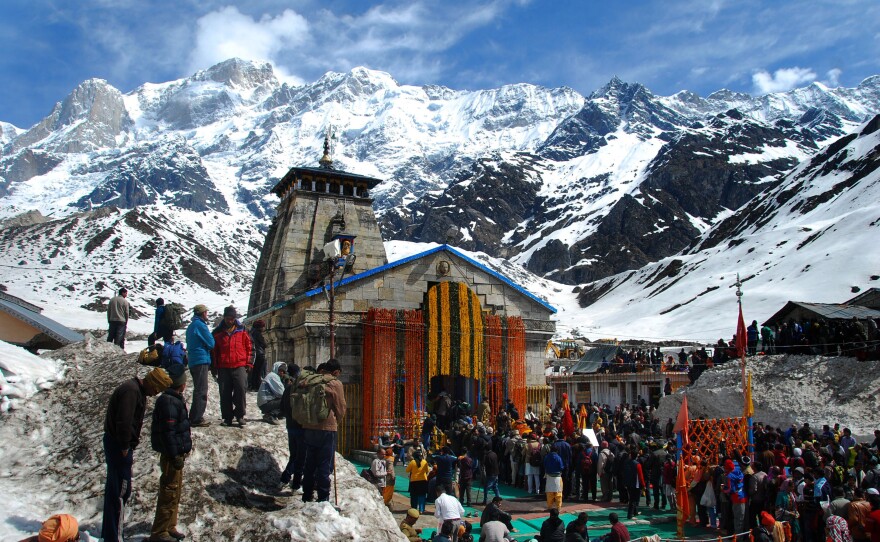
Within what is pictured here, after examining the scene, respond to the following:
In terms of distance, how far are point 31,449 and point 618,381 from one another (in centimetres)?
2938

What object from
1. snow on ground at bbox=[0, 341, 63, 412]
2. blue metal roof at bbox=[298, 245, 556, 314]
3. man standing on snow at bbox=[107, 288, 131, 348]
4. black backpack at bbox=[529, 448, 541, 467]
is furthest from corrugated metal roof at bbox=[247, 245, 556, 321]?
snow on ground at bbox=[0, 341, 63, 412]

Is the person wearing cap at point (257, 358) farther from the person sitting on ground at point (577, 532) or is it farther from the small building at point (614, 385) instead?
the small building at point (614, 385)

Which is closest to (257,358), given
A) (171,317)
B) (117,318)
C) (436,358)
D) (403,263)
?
(117,318)

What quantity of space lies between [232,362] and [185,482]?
1.76 metres

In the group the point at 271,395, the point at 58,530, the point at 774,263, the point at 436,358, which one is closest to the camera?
the point at 58,530

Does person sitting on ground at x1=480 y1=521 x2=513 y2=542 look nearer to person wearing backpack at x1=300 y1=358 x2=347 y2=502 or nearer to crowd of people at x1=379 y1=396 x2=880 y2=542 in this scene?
crowd of people at x1=379 y1=396 x2=880 y2=542

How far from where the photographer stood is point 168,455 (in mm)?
Answer: 6727

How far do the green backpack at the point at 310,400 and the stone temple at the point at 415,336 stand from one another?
32.7 ft

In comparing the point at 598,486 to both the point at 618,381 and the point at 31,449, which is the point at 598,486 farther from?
the point at 618,381

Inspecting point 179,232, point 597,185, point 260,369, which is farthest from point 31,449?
point 597,185

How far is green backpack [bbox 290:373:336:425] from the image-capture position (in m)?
7.89

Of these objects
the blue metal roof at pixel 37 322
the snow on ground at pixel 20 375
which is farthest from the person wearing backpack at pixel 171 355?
the blue metal roof at pixel 37 322

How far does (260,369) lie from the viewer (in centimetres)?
1516

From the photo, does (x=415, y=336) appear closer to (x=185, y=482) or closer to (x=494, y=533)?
(x=494, y=533)
